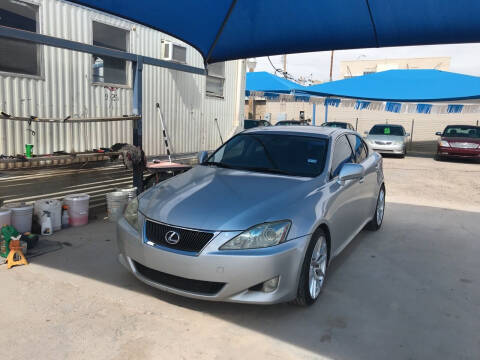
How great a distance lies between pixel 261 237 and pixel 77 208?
3543mm

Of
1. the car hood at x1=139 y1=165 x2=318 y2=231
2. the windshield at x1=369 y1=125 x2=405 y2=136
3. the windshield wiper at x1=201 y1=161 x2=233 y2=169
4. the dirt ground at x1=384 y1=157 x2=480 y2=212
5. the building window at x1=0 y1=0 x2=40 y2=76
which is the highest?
the building window at x1=0 y1=0 x2=40 y2=76

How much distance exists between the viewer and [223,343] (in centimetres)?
296

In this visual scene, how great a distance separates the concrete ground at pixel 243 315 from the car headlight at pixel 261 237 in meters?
0.68

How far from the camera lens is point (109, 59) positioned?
8.58m

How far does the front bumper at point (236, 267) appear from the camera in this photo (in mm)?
3025

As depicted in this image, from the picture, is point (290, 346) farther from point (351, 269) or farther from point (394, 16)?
point (394, 16)

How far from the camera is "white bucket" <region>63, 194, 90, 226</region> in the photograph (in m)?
5.65

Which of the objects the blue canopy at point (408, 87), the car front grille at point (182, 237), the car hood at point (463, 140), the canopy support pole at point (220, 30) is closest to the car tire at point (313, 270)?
the car front grille at point (182, 237)

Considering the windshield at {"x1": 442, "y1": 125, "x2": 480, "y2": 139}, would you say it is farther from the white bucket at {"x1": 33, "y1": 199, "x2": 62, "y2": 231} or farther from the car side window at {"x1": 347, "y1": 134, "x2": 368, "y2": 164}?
the white bucket at {"x1": 33, "y1": 199, "x2": 62, "y2": 231}

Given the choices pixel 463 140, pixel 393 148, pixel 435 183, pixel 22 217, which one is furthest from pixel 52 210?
pixel 463 140

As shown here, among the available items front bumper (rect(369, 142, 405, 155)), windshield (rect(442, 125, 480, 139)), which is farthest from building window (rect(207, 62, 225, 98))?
windshield (rect(442, 125, 480, 139))

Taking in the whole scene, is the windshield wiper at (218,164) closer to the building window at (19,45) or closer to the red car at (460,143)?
the building window at (19,45)

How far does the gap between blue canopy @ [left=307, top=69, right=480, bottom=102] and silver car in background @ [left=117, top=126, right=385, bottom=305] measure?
15889 mm

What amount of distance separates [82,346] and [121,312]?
0.50 m
